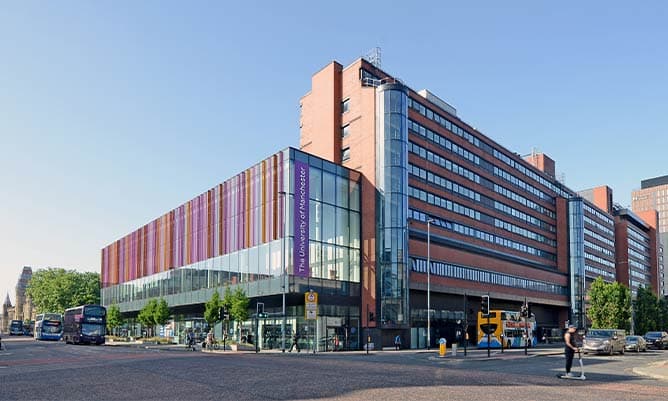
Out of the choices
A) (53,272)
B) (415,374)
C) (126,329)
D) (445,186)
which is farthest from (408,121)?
(53,272)

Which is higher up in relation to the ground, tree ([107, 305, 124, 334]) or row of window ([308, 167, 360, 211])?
row of window ([308, 167, 360, 211])

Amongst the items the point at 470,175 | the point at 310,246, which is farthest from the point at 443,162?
the point at 310,246

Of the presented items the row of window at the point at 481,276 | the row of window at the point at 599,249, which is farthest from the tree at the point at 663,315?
the row of window at the point at 481,276

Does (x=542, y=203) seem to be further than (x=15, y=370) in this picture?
Yes

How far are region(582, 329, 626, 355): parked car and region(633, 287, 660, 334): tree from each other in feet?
198

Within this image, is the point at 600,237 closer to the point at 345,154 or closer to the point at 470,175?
the point at 470,175

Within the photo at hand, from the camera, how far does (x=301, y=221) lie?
183 ft

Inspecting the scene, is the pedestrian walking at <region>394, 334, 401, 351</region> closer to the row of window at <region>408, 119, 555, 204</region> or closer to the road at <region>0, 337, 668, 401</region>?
the row of window at <region>408, 119, 555, 204</region>

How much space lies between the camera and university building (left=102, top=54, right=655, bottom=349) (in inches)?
2247

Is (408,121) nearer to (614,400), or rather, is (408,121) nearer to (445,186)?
(445,186)

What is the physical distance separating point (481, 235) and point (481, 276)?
610 cm

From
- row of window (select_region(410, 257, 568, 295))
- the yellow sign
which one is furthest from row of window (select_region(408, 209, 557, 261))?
the yellow sign

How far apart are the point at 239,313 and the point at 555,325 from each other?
216 ft

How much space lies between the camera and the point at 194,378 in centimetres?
2122
